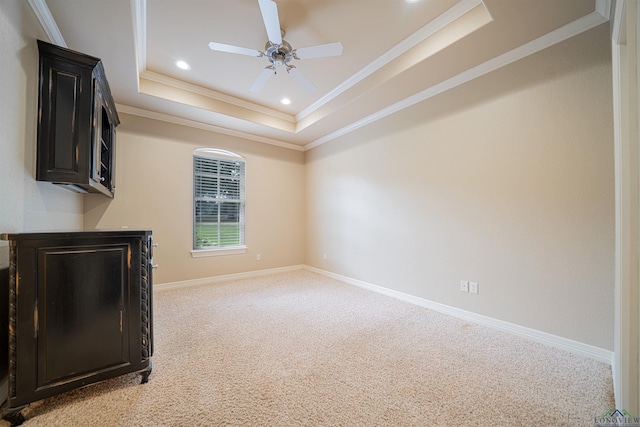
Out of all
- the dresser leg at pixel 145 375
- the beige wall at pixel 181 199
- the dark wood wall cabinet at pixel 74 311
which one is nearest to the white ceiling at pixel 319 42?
the beige wall at pixel 181 199

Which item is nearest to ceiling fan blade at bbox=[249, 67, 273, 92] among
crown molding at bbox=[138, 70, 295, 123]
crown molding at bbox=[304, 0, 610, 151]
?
crown molding at bbox=[138, 70, 295, 123]

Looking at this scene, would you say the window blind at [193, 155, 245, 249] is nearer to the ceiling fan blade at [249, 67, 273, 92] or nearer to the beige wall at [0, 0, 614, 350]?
the beige wall at [0, 0, 614, 350]

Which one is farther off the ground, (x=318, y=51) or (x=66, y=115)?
(x=318, y=51)

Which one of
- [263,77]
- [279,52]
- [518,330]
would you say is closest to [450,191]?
[518,330]

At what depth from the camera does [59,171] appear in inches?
73.0

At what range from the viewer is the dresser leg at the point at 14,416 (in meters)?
1.24

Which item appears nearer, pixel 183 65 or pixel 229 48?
pixel 229 48

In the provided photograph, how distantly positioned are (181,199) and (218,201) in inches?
23.6

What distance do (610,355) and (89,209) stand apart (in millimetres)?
5551

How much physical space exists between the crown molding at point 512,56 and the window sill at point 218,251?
3.20m

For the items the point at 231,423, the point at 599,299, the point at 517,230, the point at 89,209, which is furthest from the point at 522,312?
the point at 89,209

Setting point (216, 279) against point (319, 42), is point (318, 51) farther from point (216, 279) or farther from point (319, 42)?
point (216, 279)

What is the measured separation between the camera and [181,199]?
Answer: 3908 millimetres

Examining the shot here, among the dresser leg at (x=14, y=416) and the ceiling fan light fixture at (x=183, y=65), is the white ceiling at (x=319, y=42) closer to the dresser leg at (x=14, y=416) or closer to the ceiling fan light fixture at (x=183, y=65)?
the ceiling fan light fixture at (x=183, y=65)
